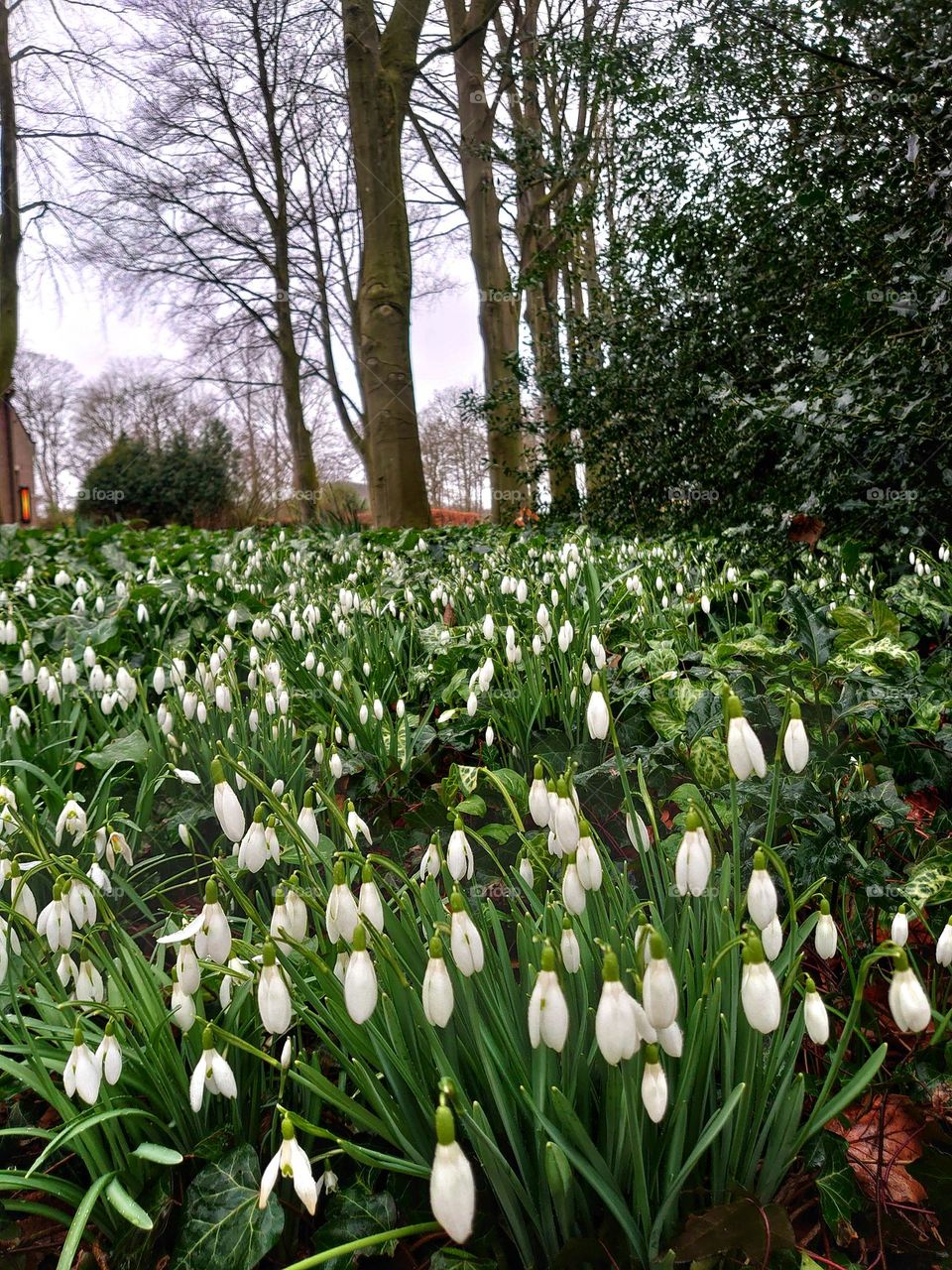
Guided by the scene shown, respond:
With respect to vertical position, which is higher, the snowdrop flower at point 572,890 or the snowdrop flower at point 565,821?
the snowdrop flower at point 565,821

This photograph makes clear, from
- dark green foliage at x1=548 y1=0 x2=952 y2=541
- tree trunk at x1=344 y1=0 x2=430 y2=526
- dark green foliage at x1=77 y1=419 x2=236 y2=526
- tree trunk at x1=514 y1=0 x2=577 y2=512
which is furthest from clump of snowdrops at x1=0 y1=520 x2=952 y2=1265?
dark green foliage at x1=77 y1=419 x2=236 y2=526

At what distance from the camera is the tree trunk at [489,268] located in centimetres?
984

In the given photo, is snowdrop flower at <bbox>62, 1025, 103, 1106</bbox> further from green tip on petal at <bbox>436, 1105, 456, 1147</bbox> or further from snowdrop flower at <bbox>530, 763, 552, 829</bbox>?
snowdrop flower at <bbox>530, 763, 552, 829</bbox>

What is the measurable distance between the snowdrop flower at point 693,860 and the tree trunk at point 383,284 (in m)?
8.41

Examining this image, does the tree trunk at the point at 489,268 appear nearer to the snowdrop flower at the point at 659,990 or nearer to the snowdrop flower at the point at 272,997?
the snowdrop flower at the point at 272,997

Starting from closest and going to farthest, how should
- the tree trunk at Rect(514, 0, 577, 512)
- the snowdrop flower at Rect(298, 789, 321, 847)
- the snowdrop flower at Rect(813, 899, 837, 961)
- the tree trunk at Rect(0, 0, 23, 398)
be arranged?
1. the snowdrop flower at Rect(813, 899, 837, 961)
2. the snowdrop flower at Rect(298, 789, 321, 847)
3. the tree trunk at Rect(514, 0, 577, 512)
4. the tree trunk at Rect(0, 0, 23, 398)

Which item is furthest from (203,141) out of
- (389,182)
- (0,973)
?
(0,973)

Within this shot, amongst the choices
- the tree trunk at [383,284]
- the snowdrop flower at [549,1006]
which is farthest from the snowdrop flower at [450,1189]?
the tree trunk at [383,284]

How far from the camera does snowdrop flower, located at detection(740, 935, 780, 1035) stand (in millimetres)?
984

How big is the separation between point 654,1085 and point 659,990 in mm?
119

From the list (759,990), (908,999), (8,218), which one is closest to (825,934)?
(908,999)

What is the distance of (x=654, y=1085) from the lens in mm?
979

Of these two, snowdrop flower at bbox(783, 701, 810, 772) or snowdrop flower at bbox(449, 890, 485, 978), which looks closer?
snowdrop flower at bbox(449, 890, 485, 978)

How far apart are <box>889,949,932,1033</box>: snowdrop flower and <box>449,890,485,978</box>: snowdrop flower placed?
0.49m
